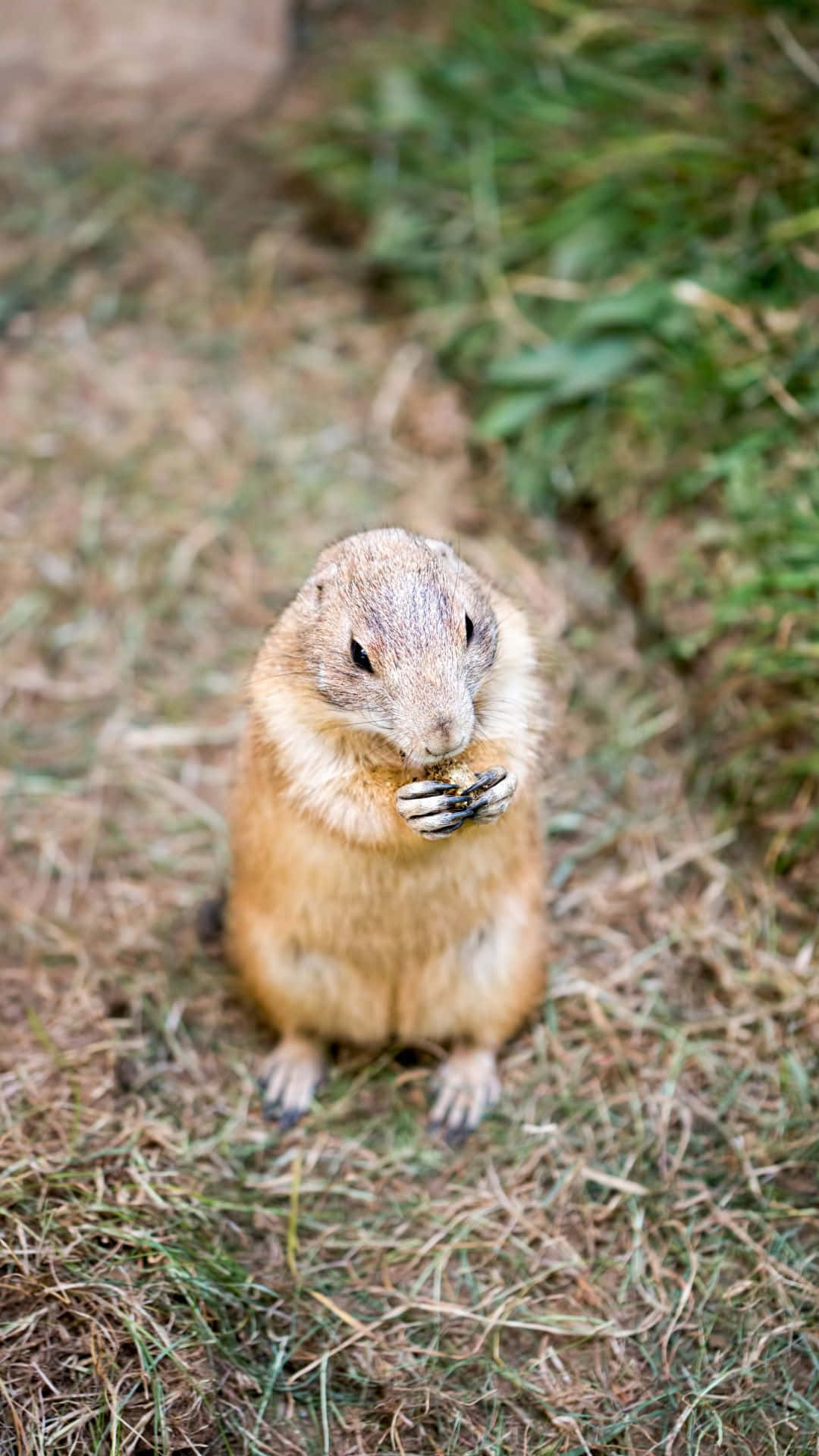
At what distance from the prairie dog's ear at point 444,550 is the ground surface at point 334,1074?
5.01 ft

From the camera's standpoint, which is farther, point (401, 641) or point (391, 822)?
point (391, 822)

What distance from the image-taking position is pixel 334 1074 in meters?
4.24

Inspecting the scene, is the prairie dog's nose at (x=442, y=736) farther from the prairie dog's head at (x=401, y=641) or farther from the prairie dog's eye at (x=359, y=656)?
the prairie dog's eye at (x=359, y=656)

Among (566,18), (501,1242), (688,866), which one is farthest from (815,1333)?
(566,18)

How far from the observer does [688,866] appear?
15.7 ft

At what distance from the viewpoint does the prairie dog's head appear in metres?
3.12

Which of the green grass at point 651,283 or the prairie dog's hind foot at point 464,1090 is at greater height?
the green grass at point 651,283

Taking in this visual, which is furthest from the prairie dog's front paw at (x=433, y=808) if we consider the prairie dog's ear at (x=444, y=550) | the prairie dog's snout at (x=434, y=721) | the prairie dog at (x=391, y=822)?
the prairie dog's ear at (x=444, y=550)

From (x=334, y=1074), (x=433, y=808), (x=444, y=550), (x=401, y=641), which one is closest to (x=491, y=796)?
(x=433, y=808)

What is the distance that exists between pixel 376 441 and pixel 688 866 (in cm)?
271

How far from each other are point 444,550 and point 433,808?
2.51ft

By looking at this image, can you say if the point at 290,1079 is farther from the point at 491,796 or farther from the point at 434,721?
the point at 434,721

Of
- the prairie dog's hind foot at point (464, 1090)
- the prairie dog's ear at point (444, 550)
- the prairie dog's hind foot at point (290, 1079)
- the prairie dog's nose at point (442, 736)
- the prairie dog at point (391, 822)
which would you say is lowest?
the prairie dog's hind foot at point (464, 1090)

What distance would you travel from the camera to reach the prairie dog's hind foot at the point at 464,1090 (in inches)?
161
